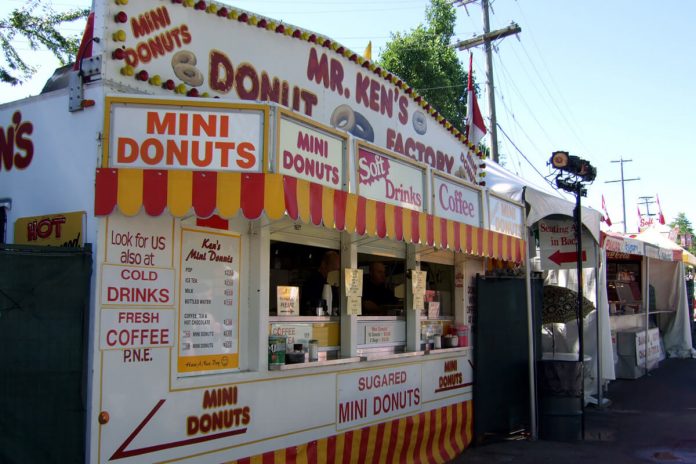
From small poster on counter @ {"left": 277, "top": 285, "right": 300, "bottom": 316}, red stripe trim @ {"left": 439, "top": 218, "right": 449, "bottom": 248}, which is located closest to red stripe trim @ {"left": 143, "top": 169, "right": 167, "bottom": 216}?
small poster on counter @ {"left": 277, "top": 285, "right": 300, "bottom": 316}

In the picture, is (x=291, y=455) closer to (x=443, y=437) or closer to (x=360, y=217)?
(x=360, y=217)

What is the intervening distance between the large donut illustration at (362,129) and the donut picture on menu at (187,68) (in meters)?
2.12

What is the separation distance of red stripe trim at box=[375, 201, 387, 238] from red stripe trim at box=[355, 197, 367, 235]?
0.20m

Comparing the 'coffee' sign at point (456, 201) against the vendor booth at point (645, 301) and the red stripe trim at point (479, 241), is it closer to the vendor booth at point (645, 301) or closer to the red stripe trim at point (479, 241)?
the red stripe trim at point (479, 241)

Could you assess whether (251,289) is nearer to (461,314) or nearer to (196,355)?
(196,355)

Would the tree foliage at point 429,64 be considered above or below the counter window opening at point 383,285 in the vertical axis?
above

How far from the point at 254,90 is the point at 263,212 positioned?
1756 millimetres

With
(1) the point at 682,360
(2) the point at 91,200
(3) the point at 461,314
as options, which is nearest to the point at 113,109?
(2) the point at 91,200

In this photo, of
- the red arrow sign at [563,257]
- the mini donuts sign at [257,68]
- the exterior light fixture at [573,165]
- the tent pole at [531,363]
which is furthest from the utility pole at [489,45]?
the mini donuts sign at [257,68]

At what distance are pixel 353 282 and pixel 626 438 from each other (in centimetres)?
504

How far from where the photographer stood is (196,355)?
492 cm

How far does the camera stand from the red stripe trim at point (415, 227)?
622 cm

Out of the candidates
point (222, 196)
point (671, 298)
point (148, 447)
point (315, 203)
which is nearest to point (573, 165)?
point (315, 203)

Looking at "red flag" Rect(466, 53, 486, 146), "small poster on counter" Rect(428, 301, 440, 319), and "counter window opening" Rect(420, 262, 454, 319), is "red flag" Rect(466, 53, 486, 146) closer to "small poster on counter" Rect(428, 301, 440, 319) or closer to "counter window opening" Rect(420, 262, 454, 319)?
"counter window opening" Rect(420, 262, 454, 319)
